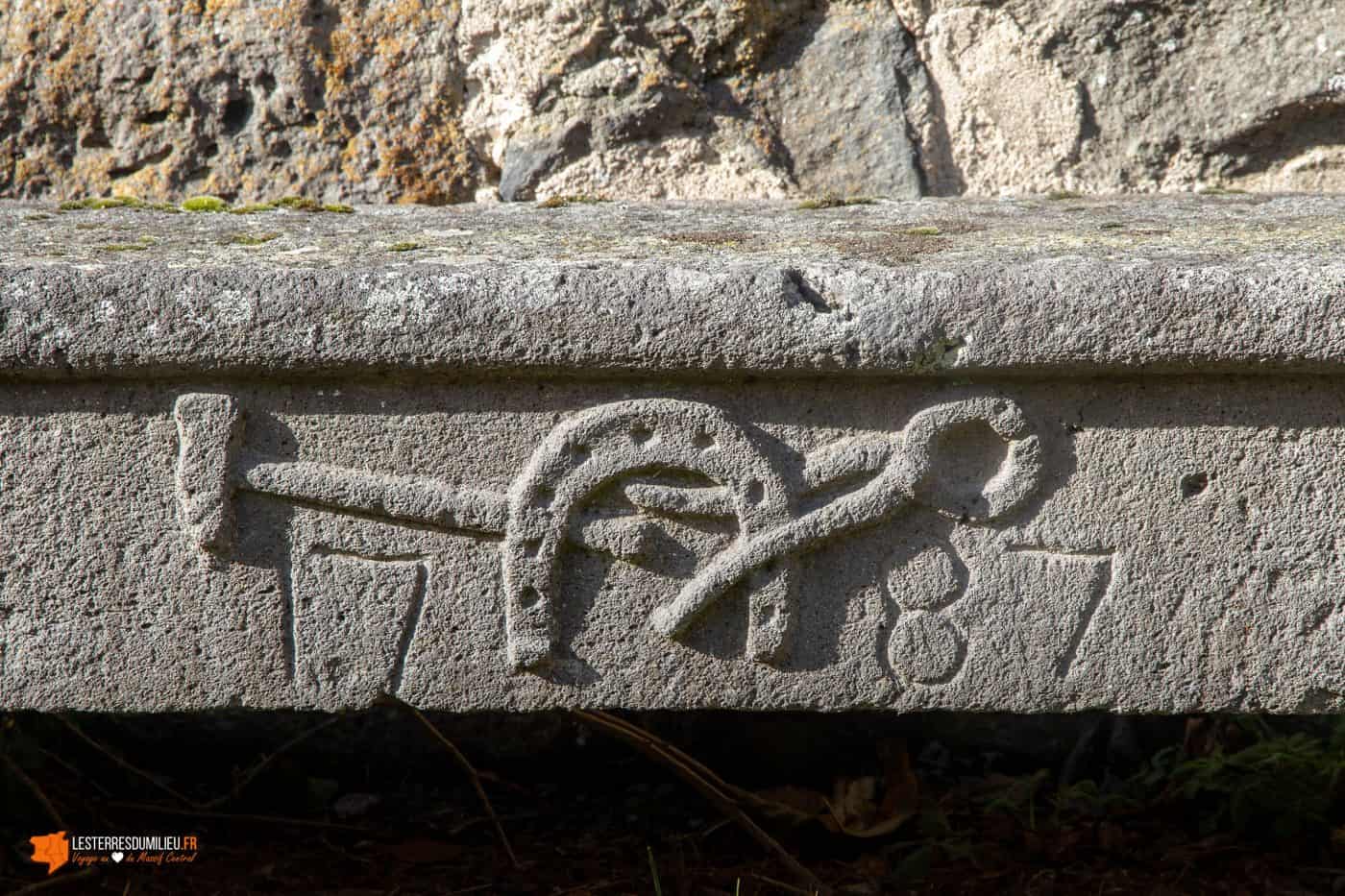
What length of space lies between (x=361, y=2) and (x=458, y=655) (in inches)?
35.8

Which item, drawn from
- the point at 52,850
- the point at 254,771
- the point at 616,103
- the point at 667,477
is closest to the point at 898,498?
the point at 667,477

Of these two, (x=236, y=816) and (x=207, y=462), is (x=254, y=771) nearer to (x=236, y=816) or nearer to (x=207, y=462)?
(x=236, y=816)

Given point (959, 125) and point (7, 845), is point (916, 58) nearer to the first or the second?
point (959, 125)

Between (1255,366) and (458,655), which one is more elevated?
(1255,366)

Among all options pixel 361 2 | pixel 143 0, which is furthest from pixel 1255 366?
pixel 143 0

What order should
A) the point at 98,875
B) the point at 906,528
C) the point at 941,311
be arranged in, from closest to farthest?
the point at 941,311
the point at 906,528
the point at 98,875

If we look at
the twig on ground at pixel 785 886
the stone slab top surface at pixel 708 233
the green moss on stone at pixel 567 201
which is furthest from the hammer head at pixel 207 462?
the twig on ground at pixel 785 886

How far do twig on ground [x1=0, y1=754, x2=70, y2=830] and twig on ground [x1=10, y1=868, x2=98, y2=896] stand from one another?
0.28 ft

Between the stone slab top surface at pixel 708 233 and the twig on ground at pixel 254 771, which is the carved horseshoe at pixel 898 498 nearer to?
the stone slab top surface at pixel 708 233

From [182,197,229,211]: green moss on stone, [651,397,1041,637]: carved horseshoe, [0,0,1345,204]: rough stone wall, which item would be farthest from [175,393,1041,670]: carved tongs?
[0,0,1345,204]: rough stone wall

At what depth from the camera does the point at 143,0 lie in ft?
5.37

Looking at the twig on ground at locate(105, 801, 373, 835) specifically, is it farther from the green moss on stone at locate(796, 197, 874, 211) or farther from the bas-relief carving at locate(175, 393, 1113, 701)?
the green moss on stone at locate(796, 197, 874, 211)

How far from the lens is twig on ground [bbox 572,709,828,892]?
1.59 meters

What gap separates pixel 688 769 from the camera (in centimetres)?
161
